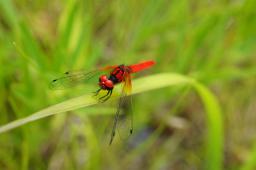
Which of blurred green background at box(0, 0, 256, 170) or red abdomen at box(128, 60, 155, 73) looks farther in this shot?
blurred green background at box(0, 0, 256, 170)

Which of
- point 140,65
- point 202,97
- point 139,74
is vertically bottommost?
point 202,97

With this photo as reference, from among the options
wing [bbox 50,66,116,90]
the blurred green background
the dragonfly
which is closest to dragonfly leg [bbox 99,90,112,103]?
the dragonfly

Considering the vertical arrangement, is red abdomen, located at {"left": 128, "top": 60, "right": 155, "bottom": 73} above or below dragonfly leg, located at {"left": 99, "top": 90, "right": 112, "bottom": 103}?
above

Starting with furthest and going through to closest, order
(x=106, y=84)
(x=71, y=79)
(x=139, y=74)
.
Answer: (x=139, y=74), (x=71, y=79), (x=106, y=84)

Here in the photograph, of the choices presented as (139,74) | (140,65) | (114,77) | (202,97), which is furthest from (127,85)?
(139,74)

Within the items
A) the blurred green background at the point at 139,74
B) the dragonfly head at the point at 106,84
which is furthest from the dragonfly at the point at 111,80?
the blurred green background at the point at 139,74

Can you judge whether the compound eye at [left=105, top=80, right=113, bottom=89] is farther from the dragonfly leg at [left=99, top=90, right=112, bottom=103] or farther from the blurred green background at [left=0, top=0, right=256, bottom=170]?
the blurred green background at [left=0, top=0, right=256, bottom=170]

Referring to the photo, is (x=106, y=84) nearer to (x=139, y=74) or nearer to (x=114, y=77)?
(x=114, y=77)
